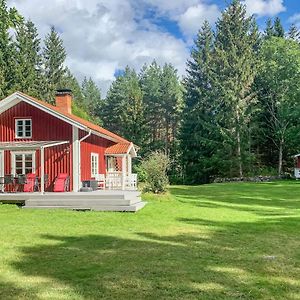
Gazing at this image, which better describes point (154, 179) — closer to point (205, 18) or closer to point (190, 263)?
point (190, 263)

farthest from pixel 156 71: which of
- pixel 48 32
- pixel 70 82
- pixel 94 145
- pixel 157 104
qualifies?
pixel 94 145

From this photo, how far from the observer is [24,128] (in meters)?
19.2

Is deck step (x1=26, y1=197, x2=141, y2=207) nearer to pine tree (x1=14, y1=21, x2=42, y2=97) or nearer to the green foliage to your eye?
the green foliage

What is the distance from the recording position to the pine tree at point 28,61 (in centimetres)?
4556

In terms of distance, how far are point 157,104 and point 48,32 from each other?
739 inches

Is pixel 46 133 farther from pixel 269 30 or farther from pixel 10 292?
pixel 269 30

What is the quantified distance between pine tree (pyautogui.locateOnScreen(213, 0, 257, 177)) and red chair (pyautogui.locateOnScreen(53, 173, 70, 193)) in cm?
2469

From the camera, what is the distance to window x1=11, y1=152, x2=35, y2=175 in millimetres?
18656

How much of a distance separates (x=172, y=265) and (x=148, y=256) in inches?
32.1

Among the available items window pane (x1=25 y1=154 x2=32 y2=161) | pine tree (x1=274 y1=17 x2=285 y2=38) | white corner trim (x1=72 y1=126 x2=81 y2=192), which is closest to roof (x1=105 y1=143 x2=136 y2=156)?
white corner trim (x1=72 y1=126 x2=81 y2=192)

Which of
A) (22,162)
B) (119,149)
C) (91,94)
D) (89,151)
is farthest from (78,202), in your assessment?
(91,94)

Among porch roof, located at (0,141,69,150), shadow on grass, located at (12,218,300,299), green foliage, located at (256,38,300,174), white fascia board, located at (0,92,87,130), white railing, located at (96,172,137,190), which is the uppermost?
green foliage, located at (256,38,300,174)

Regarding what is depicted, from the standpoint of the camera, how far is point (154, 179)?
19109mm

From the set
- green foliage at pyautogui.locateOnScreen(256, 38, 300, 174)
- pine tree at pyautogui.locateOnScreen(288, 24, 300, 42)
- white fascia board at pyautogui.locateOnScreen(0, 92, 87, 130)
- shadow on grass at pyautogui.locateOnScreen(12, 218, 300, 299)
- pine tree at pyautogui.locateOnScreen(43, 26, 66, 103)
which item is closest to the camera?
shadow on grass at pyautogui.locateOnScreen(12, 218, 300, 299)
